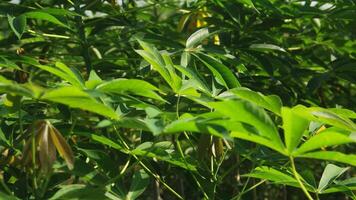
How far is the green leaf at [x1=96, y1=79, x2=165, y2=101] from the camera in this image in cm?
90

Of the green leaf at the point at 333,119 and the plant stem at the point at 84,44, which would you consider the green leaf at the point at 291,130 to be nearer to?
the green leaf at the point at 333,119

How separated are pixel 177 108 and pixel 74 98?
0.81 feet

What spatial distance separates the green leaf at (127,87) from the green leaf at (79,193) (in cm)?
15

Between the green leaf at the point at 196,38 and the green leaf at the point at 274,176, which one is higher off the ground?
the green leaf at the point at 196,38

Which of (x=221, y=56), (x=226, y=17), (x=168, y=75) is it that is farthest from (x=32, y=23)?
(x=168, y=75)

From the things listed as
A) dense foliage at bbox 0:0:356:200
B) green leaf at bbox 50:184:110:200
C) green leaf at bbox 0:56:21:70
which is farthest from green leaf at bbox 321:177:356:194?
green leaf at bbox 0:56:21:70

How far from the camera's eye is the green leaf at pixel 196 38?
142 centimetres

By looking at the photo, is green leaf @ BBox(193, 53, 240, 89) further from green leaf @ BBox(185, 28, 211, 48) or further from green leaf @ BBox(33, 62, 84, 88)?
green leaf @ BBox(33, 62, 84, 88)

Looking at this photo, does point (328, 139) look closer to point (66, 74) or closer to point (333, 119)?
point (333, 119)

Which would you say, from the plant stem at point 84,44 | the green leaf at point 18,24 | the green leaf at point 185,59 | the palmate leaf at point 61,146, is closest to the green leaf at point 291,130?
the palmate leaf at point 61,146

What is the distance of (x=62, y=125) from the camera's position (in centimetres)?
112

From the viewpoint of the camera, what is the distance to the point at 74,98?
80cm

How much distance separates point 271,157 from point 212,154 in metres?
0.10

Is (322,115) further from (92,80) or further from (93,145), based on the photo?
(93,145)
